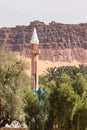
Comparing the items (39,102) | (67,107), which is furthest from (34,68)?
(67,107)

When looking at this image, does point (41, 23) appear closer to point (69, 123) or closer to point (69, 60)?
point (69, 60)

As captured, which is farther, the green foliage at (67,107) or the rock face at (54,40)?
the rock face at (54,40)

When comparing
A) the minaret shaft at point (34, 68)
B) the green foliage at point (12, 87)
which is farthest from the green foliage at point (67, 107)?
the minaret shaft at point (34, 68)

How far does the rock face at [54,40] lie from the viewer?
171 metres

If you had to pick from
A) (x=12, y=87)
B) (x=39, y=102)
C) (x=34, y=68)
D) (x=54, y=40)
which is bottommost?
(x=54, y=40)

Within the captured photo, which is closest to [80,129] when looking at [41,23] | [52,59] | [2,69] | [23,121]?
[23,121]

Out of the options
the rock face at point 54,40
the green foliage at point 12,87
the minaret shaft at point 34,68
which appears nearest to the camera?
the green foliage at point 12,87

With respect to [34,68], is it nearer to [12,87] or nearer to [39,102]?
[39,102]

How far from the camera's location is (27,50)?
17162cm

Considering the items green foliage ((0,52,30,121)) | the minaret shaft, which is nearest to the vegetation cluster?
green foliage ((0,52,30,121))

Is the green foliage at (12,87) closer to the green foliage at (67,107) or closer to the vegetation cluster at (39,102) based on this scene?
the vegetation cluster at (39,102)

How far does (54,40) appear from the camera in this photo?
179 meters

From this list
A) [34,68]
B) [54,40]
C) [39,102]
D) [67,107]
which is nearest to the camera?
[67,107]

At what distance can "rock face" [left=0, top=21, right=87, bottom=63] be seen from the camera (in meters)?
171
